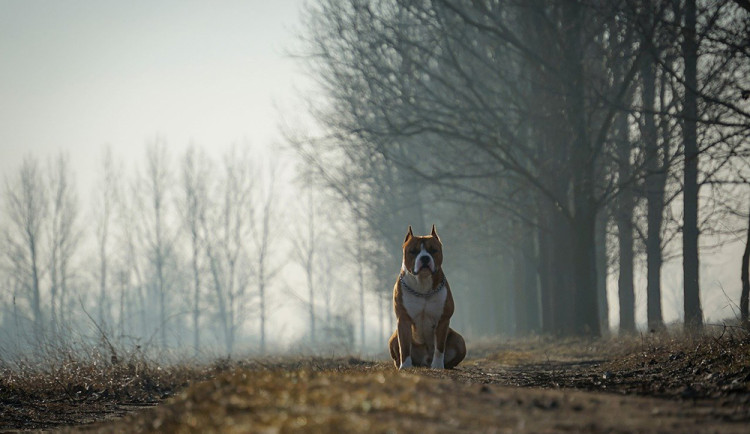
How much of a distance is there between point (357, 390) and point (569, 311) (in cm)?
1989

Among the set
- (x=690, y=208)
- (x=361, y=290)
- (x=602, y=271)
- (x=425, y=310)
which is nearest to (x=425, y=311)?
(x=425, y=310)

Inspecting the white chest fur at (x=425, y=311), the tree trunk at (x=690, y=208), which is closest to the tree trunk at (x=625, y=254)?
the tree trunk at (x=690, y=208)

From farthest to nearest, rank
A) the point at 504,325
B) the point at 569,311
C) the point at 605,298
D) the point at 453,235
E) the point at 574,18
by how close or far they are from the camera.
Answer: the point at 504,325
the point at 453,235
the point at 605,298
the point at 569,311
the point at 574,18

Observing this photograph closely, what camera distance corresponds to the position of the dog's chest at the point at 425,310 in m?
11.1

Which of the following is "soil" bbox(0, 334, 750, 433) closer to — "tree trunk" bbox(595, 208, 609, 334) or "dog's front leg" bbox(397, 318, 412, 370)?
"dog's front leg" bbox(397, 318, 412, 370)

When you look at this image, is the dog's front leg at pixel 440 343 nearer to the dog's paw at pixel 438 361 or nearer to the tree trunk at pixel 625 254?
the dog's paw at pixel 438 361

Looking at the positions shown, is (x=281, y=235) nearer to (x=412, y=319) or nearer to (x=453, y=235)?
(x=453, y=235)

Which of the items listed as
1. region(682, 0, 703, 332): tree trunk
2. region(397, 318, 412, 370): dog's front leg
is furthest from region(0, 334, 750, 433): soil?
region(682, 0, 703, 332): tree trunk

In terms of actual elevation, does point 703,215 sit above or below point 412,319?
above

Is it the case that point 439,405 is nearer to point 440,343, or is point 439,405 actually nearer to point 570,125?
point 440,343

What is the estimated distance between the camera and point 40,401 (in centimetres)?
Result: 1117

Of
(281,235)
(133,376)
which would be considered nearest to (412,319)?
(133,376)

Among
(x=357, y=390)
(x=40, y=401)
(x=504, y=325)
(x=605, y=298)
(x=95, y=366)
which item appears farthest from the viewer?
(x=504, y=325)

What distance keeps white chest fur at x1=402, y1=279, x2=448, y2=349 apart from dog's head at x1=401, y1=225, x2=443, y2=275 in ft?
0.86
